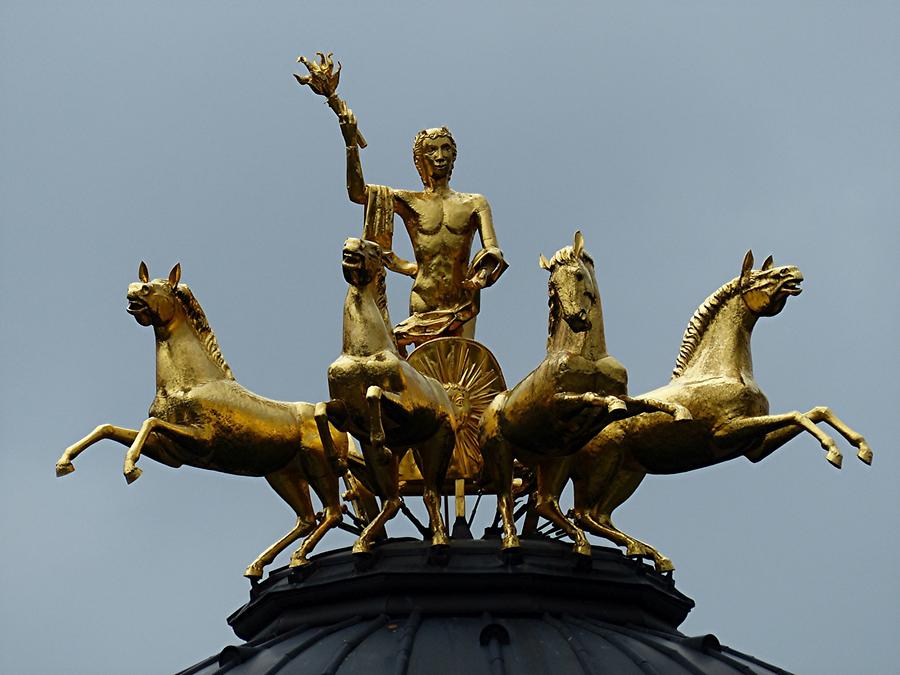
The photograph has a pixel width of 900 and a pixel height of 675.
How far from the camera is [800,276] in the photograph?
37.4 m

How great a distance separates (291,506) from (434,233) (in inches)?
150

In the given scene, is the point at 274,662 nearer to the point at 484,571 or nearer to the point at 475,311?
the point at 484,571

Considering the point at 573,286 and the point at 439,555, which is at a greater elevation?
the point at 573,286

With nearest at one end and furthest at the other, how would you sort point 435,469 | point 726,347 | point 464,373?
point 435,469, point 726,347, point 464,373

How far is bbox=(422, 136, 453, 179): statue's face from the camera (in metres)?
39.4

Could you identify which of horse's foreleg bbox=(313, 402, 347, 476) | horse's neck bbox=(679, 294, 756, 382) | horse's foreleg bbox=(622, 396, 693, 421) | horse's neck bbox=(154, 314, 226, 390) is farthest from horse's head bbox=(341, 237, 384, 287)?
horse's neck bbox=(679, 294, 756, 382)

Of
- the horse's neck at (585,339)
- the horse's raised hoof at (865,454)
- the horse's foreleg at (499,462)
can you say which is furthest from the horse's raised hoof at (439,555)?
the horse's raised hoof at (865,454)

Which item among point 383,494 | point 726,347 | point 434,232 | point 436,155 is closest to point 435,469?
point 383,494

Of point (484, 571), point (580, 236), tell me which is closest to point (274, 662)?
point (484, 571)

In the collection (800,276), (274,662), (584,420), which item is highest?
(800,276)

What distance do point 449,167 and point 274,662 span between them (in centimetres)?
714

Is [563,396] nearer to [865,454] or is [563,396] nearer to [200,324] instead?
[865,454]

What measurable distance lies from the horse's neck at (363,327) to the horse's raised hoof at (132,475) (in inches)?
99.2

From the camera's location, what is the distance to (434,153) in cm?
3941
